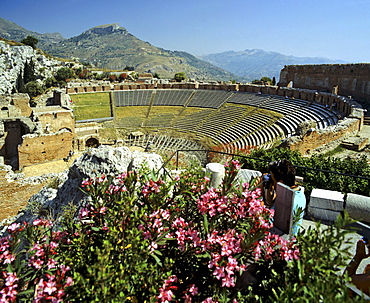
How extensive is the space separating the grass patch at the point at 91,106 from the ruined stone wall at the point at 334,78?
2254 centimetres

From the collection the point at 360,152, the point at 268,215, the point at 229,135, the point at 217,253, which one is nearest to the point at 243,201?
the point at 268,215

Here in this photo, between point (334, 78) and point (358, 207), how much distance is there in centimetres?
2862

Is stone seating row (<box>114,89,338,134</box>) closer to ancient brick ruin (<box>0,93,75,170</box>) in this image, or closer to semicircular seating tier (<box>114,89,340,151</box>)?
semicircular seating tier (<box>114,89,340,151</box>)

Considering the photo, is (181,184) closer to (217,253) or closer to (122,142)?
(217,253)

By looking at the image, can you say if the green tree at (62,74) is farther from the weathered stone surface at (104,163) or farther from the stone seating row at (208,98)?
the weathered stone surface at (104,163)

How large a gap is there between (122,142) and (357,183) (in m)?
20.1

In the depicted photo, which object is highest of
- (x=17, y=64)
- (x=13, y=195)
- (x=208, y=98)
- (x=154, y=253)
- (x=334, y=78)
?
(x=17, y=64)

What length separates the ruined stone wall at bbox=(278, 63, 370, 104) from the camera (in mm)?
25356

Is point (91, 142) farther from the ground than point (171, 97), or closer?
closer

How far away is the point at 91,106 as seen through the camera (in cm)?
3350

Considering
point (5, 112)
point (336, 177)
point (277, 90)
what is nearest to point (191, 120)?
point (277, 90)

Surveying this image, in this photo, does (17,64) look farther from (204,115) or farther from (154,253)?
(154,253)

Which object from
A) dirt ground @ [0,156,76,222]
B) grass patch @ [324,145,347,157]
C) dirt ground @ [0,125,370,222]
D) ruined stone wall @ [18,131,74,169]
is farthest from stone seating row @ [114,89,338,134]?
dirt ground @ [0,156,76,222]

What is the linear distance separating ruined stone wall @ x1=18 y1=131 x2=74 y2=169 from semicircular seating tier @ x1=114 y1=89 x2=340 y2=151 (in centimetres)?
1022
